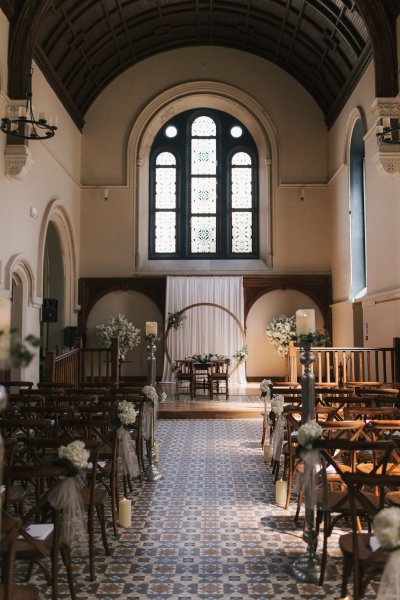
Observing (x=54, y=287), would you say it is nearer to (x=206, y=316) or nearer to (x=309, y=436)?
(x=206, y=316)

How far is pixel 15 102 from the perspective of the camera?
33.1 feet

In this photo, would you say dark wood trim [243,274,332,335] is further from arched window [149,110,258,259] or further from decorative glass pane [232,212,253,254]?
arched window [149,110,258,259]

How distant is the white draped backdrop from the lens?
52.8 feet

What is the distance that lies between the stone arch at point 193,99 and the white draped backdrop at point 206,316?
769 mm

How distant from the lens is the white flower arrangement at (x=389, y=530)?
7.19 ft

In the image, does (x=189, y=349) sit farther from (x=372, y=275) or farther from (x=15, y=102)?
(x=15, y=102)

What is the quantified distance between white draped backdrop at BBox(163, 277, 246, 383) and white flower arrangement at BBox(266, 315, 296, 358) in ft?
3.31

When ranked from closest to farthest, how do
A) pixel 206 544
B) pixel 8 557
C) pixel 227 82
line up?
1. pixel 8 557
2. pixel 206 544
3. pixel 227 82

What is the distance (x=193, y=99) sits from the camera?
54.4ft

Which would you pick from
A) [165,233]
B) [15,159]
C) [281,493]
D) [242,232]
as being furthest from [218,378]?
[281,493]

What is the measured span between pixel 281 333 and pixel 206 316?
233 centimetres

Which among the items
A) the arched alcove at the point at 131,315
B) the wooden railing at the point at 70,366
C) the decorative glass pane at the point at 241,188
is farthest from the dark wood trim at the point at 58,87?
the wooden railing at the point at 70,366

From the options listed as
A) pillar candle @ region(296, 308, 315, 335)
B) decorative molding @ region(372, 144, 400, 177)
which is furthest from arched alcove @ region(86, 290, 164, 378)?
pillar candle @ region(296, 308, 315, 335)

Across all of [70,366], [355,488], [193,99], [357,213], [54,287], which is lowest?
[355,488]
